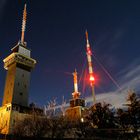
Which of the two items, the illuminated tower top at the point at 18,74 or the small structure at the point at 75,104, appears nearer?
the illuminated tower top at the point at 18,74

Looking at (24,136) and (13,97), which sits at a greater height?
(13,97)

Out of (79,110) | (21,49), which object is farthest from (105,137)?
(79,110)

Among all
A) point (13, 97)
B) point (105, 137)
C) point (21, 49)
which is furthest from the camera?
point (21, 49)

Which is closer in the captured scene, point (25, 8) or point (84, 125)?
point (84, 125)

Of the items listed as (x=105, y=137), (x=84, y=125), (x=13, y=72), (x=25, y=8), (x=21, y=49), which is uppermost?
(x=25, y=8)

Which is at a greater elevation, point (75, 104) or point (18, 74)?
point (18, 74)

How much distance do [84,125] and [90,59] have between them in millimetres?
30034

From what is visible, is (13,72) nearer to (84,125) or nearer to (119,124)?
(84,125)

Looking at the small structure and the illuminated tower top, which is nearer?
the illuminated tower top

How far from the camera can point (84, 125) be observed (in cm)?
3247

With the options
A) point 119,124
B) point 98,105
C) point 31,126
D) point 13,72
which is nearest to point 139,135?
point 119,124

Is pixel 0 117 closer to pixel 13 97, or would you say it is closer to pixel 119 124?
pixel 13 97

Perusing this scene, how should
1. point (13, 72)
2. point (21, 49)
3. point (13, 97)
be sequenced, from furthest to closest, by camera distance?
point (21, 49), point (13, 72), point (13, 97)

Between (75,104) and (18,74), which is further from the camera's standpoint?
(75,104)
